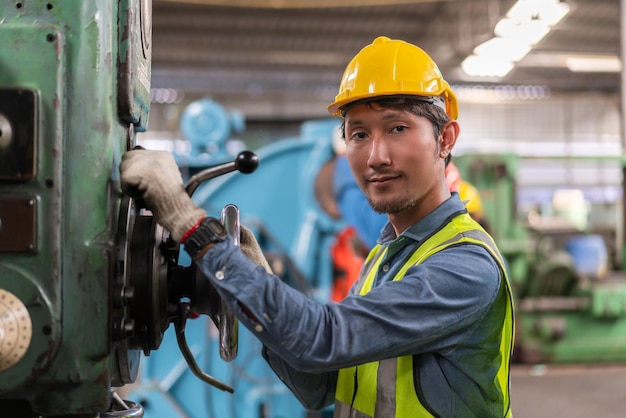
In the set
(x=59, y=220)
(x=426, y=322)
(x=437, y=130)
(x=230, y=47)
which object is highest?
(x=230, y=47)

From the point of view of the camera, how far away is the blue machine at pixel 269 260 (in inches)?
100

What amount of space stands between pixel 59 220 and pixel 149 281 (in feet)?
0.48

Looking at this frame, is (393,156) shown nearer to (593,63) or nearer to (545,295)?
(545,295)

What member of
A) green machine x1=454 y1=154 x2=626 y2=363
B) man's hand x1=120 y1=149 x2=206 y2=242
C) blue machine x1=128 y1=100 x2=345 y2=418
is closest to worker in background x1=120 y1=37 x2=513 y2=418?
man's hand x1=120 y1=149 x2=206 y2=242

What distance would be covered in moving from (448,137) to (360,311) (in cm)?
43

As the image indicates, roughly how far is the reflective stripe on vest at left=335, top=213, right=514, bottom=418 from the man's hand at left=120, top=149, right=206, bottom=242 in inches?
15.0

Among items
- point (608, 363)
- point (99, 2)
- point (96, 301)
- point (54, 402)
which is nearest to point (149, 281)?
point (96, 301)

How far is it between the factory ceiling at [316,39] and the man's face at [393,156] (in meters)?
6.21

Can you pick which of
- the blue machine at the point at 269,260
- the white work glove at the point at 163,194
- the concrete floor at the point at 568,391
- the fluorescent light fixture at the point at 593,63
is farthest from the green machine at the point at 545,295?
the white work glove at the point at 163,194

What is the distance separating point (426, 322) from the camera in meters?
0.89

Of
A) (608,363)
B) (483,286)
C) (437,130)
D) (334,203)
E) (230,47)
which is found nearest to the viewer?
(483,286)

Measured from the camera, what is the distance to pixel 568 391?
447cm

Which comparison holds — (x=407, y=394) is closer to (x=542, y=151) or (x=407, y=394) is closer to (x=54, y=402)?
(x=54, y=402)

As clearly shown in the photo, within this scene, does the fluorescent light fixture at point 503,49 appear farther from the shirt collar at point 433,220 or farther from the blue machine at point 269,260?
the shirt collar at point 433,220
